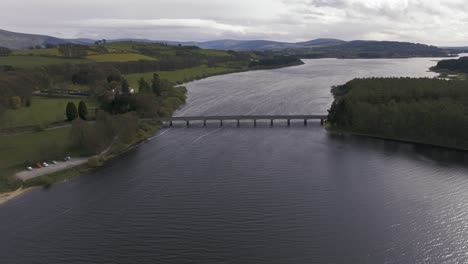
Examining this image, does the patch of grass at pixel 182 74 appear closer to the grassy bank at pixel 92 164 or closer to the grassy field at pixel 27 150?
the grassy bank at pixel 92 164

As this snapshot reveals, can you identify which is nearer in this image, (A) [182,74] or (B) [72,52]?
(A) [182,74]

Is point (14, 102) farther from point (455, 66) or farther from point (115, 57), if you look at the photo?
point (455, 66)

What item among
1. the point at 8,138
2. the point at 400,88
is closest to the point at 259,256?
the point at 8,138

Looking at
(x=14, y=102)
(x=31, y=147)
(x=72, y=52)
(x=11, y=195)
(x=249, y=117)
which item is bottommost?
(x=11, y=195)

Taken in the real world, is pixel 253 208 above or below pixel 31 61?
below

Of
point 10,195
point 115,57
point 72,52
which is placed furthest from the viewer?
point 72,52

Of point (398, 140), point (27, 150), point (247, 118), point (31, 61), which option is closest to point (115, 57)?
point (31, 61)

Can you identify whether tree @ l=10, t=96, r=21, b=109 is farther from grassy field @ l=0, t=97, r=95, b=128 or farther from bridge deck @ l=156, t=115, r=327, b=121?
bridge deck @ l=156, t=115, r=327, b=121
